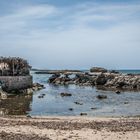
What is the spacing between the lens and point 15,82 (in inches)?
2795

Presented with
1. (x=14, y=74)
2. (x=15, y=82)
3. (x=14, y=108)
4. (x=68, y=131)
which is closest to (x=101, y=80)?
(x=14, y=74)

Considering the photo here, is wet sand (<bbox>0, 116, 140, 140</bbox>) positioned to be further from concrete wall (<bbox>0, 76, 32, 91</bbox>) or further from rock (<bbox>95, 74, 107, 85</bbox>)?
rock (<bbox>95, 74, 107, 85</bbox>)

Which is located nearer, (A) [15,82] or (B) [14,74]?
(A) [15,82]

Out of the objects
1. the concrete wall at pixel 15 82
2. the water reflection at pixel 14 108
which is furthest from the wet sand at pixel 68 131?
the concrete wall at pixel 15 82

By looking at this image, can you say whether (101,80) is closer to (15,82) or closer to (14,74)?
(14,74)

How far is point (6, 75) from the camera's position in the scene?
3007 inches

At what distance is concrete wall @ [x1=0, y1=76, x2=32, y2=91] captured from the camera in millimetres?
68375

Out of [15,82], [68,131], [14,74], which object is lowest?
[68,131]

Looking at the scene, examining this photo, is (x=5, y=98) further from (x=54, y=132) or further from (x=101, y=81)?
(x=101, y=81)

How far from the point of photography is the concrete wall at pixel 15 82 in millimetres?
68375

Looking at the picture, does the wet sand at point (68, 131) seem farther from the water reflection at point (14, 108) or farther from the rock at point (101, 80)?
the rock at point (101, 80)

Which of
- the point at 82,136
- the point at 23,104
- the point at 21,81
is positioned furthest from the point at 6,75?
the point at 82,136

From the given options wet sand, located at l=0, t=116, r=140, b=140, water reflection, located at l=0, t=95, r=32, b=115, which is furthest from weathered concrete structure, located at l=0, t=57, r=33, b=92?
wet sand, located at l=0, t=116, r=140, b=140

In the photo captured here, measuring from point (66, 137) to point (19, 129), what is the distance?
149 inches
